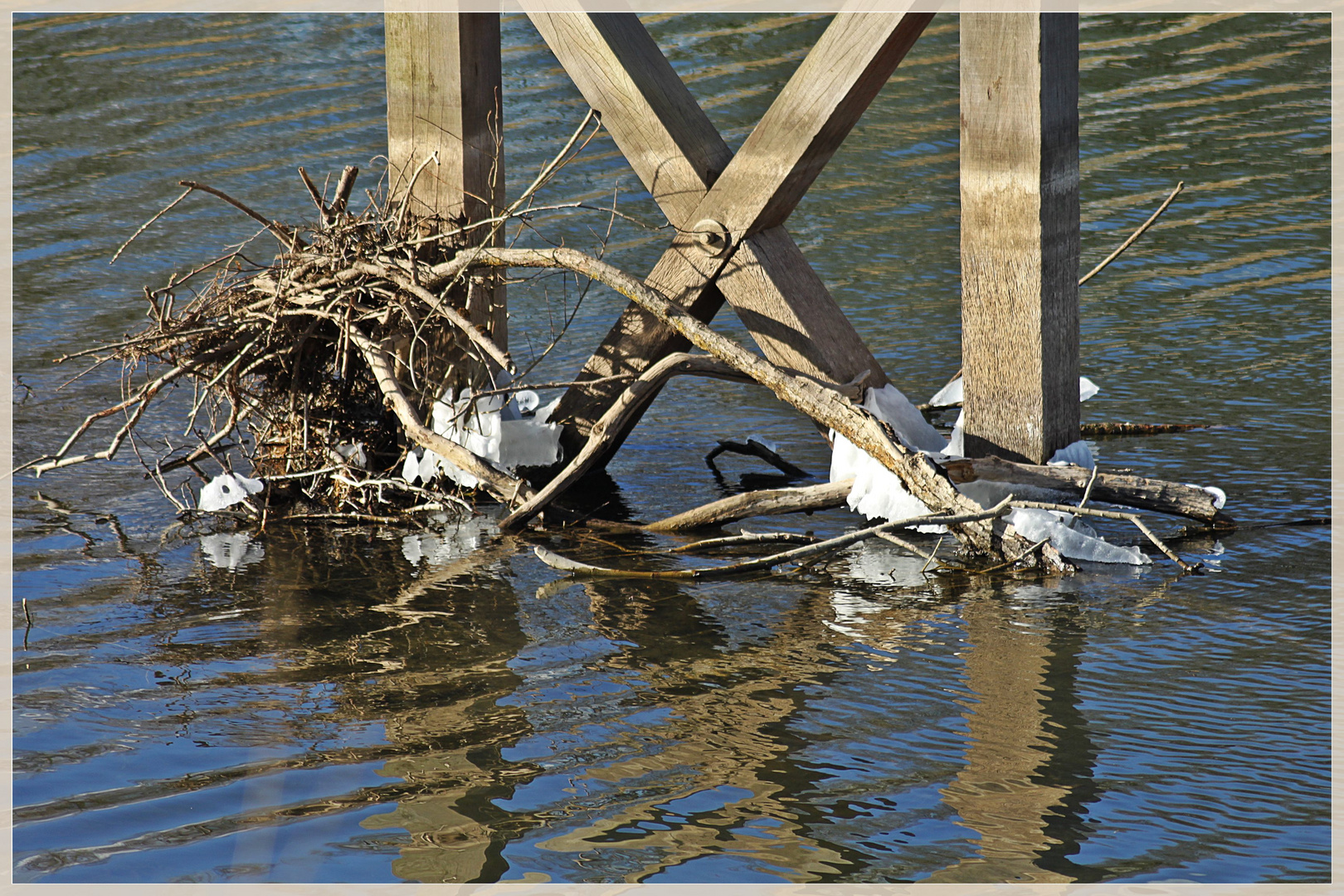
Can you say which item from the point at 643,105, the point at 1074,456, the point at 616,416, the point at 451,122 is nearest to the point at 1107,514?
the point at 1074,456

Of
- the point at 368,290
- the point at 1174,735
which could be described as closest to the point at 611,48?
the point at 368,290

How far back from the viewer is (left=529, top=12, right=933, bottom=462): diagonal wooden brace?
4.25m

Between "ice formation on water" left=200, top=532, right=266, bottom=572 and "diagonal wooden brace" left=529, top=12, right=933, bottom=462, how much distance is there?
1.53 metres

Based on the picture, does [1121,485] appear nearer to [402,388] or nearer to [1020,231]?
[1020,231]

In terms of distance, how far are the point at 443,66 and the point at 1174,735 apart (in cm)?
314

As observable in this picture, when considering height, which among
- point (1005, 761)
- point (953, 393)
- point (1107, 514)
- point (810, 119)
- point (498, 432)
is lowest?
point (1005, 761)

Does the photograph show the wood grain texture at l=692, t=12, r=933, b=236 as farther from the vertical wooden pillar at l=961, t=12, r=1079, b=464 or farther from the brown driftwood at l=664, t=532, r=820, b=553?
the brown driftwood at l=664, t=532, r=820, b=553

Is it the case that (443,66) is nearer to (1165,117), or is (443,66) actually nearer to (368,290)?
(368,290)

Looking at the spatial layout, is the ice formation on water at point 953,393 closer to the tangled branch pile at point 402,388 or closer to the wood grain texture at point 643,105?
the tangled branch pile at point 402,388

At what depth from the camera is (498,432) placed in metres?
4.81

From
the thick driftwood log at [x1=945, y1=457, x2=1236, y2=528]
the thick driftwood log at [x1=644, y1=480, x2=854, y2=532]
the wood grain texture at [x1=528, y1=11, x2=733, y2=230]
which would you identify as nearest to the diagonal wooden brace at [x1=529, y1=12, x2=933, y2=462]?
the wood grain texture at [x1=528, y1=11, x2=733, y2=230]

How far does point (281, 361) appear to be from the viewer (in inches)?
185

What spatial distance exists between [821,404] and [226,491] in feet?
6.60

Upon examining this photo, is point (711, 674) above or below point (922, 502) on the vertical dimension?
below
